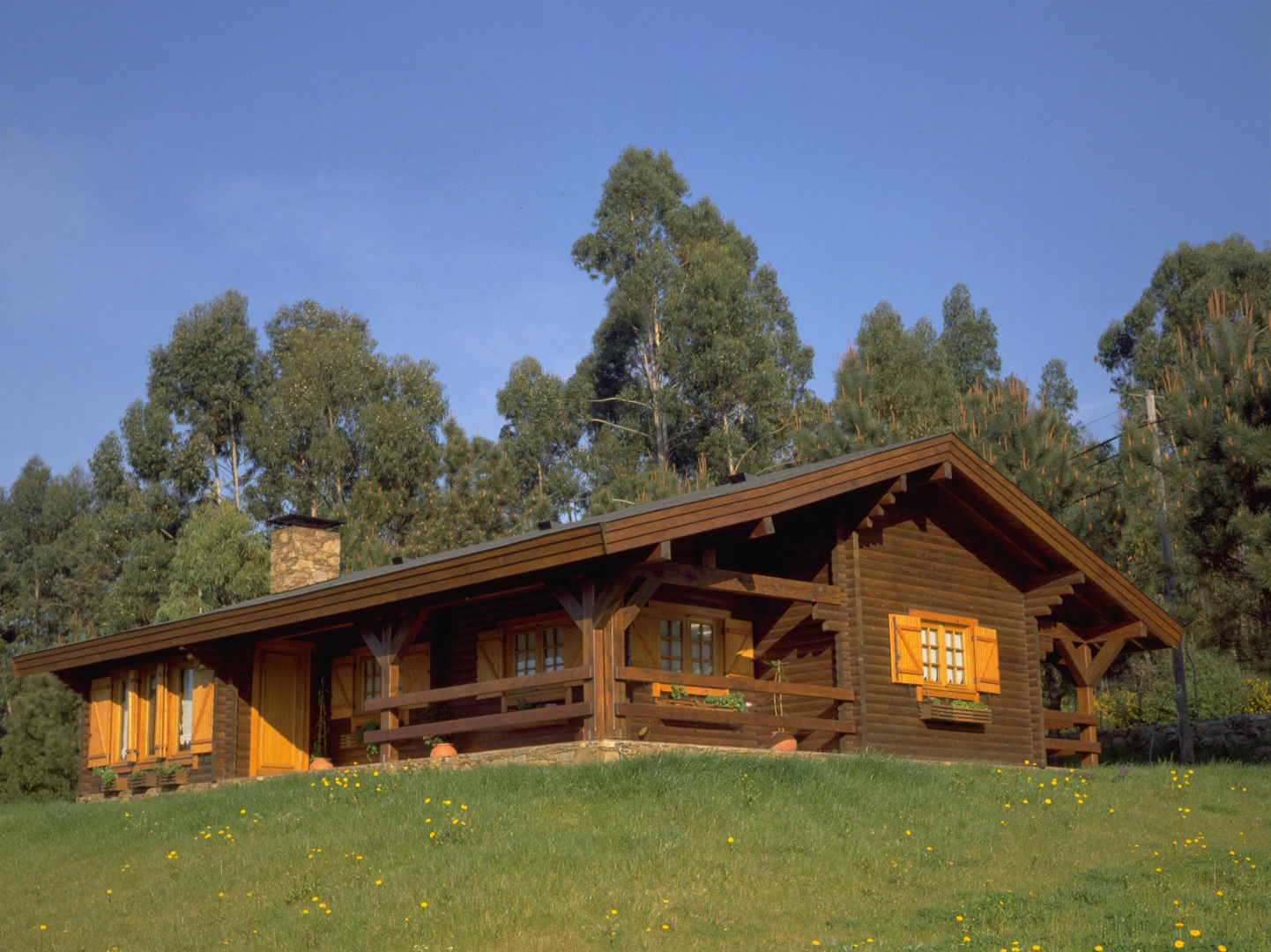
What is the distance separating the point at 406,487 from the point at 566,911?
36390 mm

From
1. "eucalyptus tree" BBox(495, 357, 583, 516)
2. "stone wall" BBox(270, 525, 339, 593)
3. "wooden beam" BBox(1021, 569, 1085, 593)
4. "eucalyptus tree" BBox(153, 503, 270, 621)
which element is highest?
"eucalyptus tree" BBox(495, 357, 583, 516)

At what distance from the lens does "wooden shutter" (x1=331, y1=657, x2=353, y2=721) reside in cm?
2155

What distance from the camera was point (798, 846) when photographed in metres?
12.1

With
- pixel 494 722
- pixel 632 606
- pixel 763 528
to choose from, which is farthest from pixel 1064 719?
pixel 494 722

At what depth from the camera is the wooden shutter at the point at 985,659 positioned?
19.6 meters

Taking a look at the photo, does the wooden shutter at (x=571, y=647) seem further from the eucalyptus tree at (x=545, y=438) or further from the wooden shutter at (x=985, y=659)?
the eucalyptus tree at (x=545, y=438)

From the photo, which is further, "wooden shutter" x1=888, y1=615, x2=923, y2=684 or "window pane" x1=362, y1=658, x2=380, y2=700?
"window pane" x1=362, y1=658, x2=380, y2=700

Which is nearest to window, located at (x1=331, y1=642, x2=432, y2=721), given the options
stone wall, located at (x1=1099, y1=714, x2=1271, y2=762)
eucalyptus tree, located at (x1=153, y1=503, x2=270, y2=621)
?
stone wall, located at (x1=1099, y1=714, x2=1271, y2=762)

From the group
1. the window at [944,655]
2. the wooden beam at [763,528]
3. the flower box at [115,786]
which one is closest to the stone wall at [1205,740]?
the window at [944,655]

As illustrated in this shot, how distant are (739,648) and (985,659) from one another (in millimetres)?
3782

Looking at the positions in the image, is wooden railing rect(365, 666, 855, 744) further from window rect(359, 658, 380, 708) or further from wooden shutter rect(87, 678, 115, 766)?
wooden shutter rect(87, 678, 115, 766)

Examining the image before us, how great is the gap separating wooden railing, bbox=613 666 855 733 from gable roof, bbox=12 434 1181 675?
5.18ft

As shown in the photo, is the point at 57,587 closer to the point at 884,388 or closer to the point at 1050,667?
the point at 884,388

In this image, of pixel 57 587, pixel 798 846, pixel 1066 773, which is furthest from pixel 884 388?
pixel 57 587
